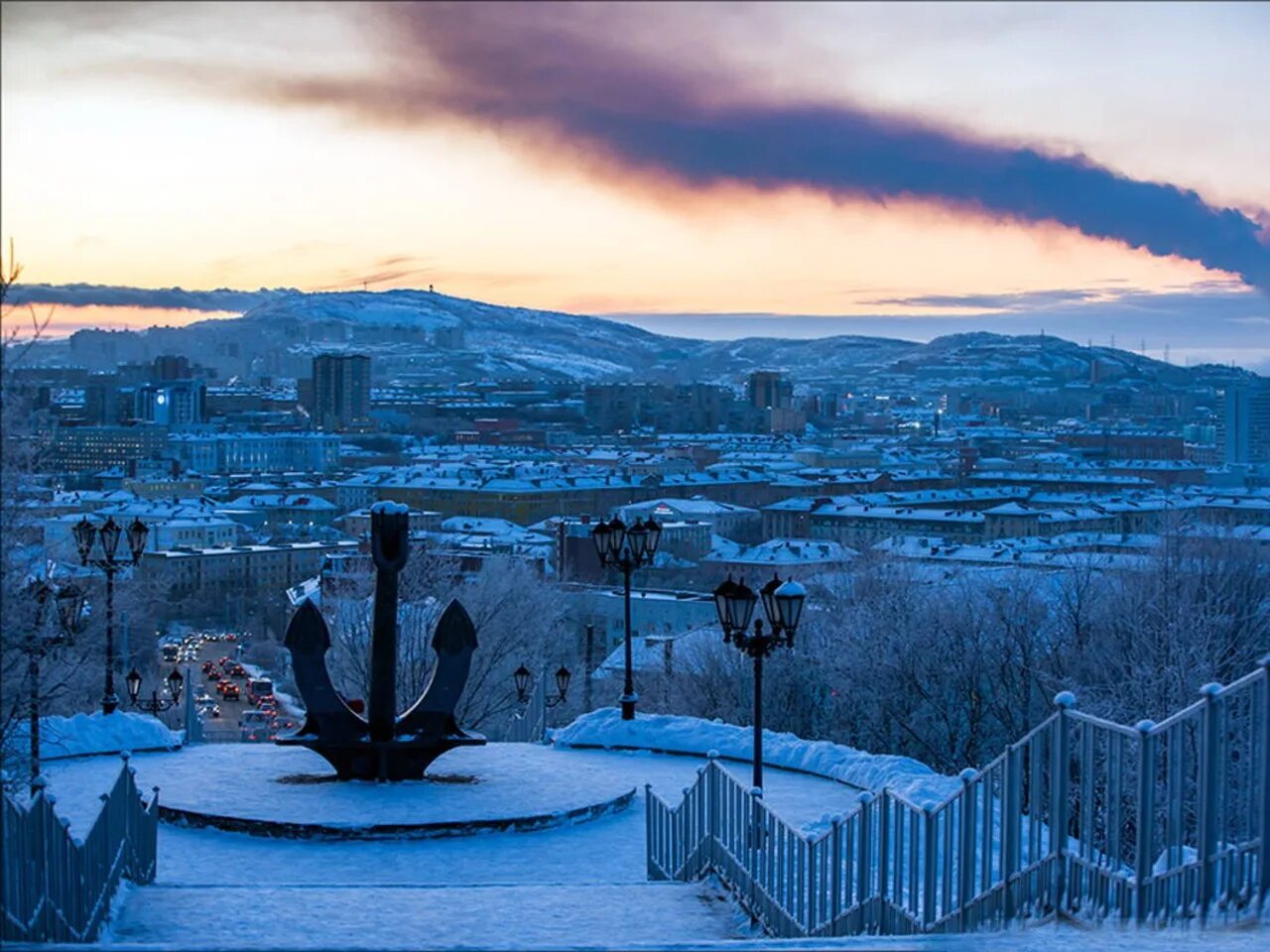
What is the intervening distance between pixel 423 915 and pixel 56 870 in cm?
194

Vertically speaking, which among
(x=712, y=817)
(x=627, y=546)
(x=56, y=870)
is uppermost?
(x=627, y=546)

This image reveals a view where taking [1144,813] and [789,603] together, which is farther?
[789,603]

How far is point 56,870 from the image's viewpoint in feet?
24.4

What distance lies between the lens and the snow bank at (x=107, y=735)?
1576 cm

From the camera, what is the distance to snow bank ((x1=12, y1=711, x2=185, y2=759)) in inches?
620

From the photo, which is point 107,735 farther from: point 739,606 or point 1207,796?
point 1207,796

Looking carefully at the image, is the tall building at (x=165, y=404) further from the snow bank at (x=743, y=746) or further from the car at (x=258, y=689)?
the snow bank at (x=743, y=746)

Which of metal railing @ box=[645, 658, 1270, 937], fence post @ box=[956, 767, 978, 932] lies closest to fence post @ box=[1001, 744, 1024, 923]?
metal railing @ box=[645, 658, 1270, 937]

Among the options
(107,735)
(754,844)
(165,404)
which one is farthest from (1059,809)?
(165,404)

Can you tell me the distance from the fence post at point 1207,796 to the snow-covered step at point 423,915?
2440 millimetres

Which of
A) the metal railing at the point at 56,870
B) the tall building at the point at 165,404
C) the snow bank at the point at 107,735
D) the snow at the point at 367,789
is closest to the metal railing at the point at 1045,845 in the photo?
the metal railing at the point at 56,870

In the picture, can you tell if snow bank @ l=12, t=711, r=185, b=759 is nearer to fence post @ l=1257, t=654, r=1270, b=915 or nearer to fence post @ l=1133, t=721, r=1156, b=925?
fence post @ l=1133, t=721, r=1156, b=925

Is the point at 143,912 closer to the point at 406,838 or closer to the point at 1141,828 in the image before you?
the point at 406,838

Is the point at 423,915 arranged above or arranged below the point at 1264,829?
below
